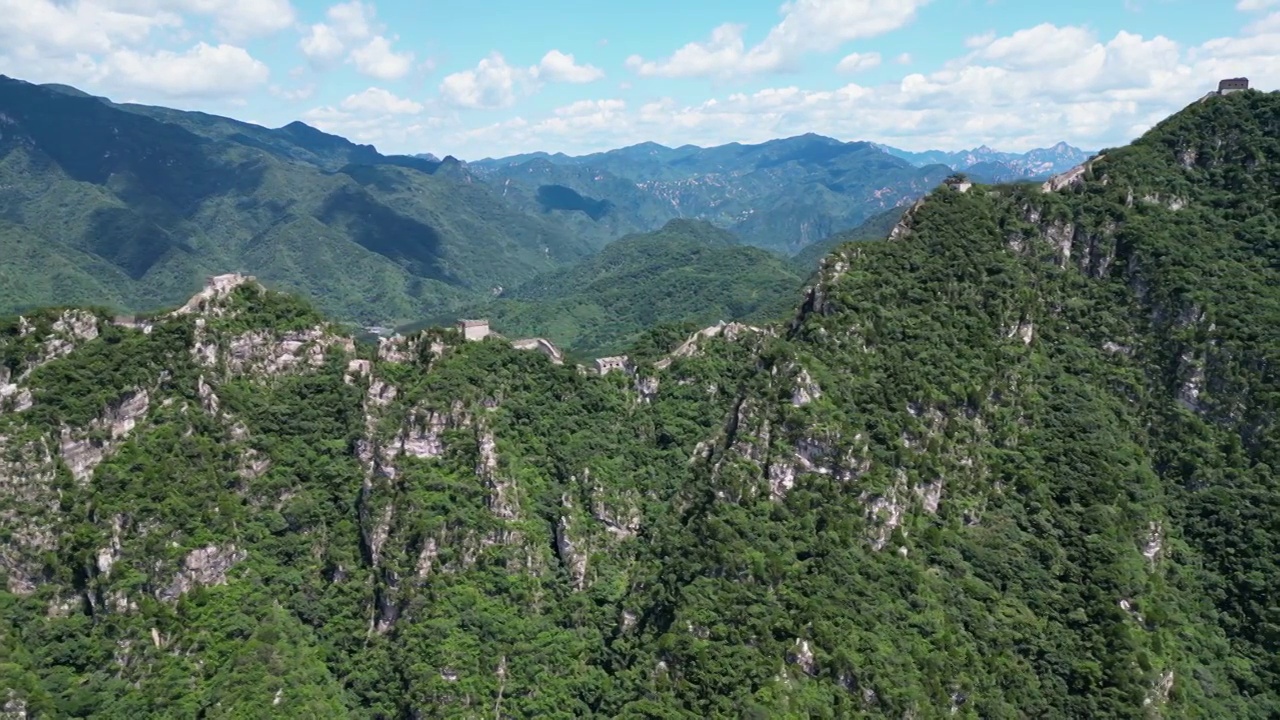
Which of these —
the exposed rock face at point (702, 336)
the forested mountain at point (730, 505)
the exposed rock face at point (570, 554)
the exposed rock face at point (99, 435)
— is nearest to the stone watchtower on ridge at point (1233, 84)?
the forested mountain at point (730, 505)

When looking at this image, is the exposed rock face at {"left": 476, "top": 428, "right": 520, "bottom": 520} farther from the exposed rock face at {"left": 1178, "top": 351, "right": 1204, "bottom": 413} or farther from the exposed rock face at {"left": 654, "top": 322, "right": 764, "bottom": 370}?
the exposed rock face at {"left": 1178, "top": 351, "right": 1204, "bottom": 413}

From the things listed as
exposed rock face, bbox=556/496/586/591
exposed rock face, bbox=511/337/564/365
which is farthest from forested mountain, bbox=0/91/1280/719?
exposed rock face, bbox=511/337/564/365

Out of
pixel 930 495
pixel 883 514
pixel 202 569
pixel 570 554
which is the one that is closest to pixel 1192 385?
pixel 930 495

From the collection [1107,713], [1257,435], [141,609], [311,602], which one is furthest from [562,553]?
[1257,435]

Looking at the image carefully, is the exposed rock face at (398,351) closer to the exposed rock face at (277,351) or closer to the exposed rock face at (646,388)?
the exposed rock face at (277,351)

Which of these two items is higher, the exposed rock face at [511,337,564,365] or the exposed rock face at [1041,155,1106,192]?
the exposed rock face at [1041,155,1106,192]

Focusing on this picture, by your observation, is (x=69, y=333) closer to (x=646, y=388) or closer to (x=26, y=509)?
(x=26, y=509)

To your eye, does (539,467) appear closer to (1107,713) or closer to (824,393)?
(824,393)
